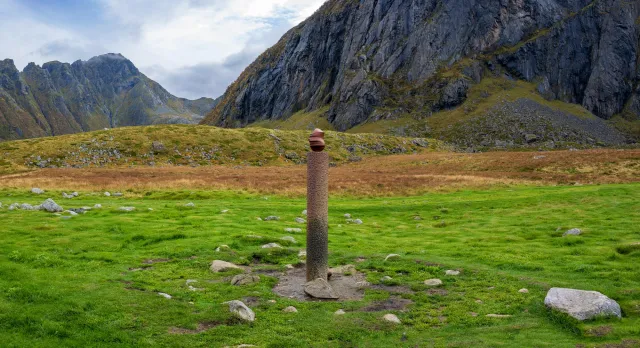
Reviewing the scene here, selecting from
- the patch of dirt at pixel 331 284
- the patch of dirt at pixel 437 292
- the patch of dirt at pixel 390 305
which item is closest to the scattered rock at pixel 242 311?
the patch of dirt at pixel 331 284

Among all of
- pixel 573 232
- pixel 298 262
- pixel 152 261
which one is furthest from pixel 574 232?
pixel 152 261

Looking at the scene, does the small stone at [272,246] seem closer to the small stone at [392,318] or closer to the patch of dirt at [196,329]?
the patch of dirt at [196,329]

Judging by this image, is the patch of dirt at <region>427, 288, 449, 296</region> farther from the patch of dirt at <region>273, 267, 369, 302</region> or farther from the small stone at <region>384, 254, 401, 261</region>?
the small stone at <region>384, 254, 401, 261</region>

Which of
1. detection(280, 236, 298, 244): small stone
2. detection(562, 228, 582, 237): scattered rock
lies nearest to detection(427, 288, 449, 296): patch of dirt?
detection(280, 236, 298, 244): small stone

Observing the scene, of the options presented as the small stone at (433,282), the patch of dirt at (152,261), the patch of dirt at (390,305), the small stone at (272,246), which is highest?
the patch of dirt at (152,261)

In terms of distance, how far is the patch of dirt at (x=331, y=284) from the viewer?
50.3ft

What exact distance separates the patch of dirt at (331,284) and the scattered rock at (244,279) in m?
0.90

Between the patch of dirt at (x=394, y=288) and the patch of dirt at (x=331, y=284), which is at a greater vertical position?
the patch of dirt at (x=331, y=284)

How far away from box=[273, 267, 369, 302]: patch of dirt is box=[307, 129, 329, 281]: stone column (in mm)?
652

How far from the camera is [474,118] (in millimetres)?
198375

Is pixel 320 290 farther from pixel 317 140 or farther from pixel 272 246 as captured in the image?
pixel 272 246

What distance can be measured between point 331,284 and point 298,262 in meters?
3.36

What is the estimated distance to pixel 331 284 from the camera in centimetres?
1664

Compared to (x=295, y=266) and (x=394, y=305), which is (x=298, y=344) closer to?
(x=394, y=305)
